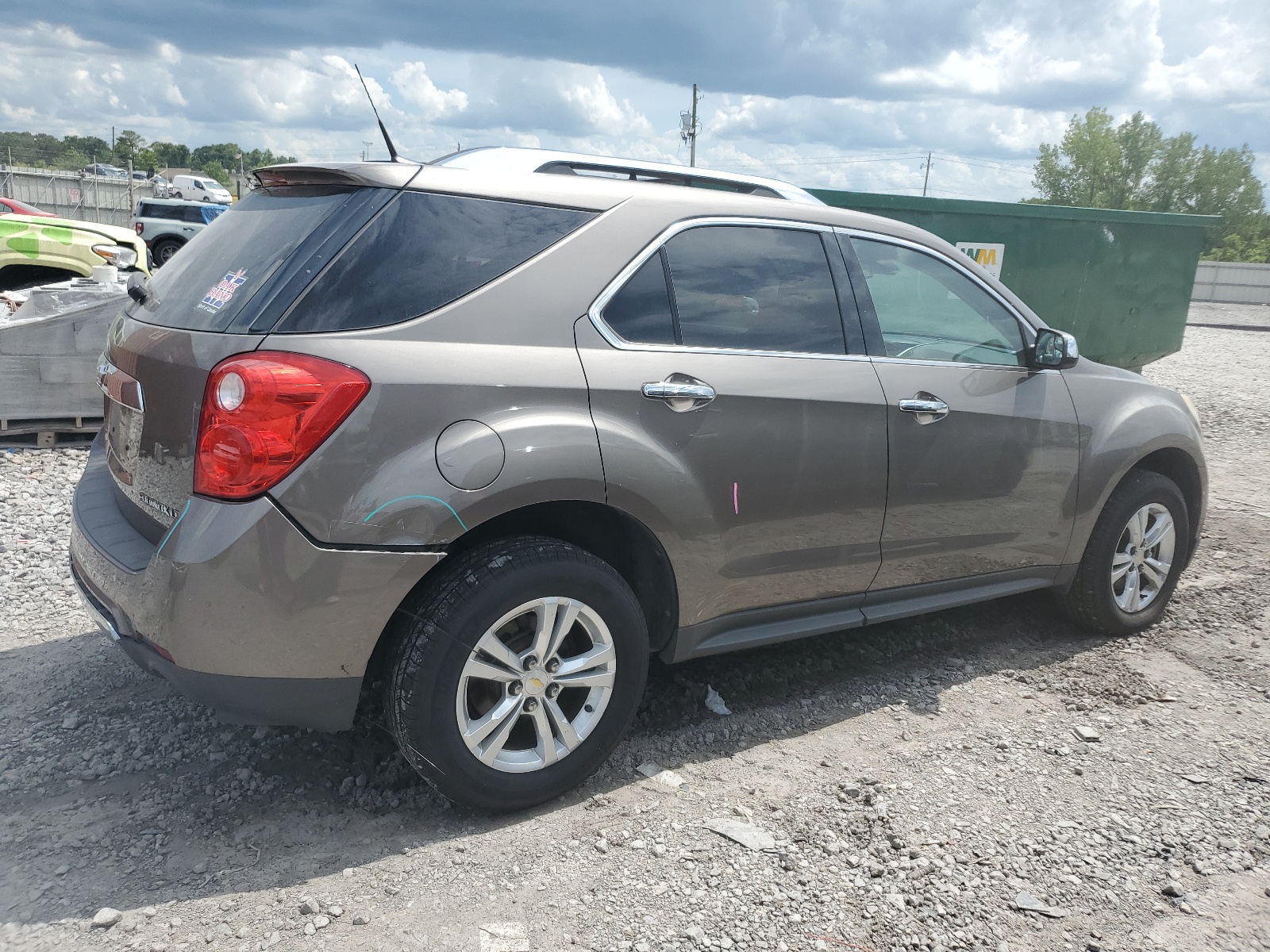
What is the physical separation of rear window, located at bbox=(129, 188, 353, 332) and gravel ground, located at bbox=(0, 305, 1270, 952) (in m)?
1.42

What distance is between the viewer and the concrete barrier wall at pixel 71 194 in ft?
131

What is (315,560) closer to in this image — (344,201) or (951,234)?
(344,201)

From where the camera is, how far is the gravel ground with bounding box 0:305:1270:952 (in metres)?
2.50

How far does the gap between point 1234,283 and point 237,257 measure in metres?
40.6

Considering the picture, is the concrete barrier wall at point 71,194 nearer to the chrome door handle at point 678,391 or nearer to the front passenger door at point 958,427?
the front passenger door at point 958,427

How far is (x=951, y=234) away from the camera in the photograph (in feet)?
26.7

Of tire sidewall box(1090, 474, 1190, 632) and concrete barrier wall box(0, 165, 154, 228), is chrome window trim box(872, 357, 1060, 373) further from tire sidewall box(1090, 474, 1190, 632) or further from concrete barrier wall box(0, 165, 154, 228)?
concrete barrier wall box(0, 165, 154, 228)

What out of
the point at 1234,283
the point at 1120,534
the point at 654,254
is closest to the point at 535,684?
the point at 654,254

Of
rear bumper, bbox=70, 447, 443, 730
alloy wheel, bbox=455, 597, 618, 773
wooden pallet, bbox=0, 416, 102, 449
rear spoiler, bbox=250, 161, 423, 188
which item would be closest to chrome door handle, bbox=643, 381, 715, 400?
alloy wheel, bbox=455, 597, 618, 773

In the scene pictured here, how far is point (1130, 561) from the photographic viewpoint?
4480 millimetres

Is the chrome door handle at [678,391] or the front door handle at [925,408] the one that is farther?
the front door handle at [925,408]

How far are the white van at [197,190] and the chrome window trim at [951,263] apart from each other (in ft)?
147

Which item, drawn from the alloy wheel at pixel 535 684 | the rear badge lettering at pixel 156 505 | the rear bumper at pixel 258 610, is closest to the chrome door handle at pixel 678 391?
the alloy wheel at pixel 535 684

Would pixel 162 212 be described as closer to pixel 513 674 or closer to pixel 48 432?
pixel 48 432
